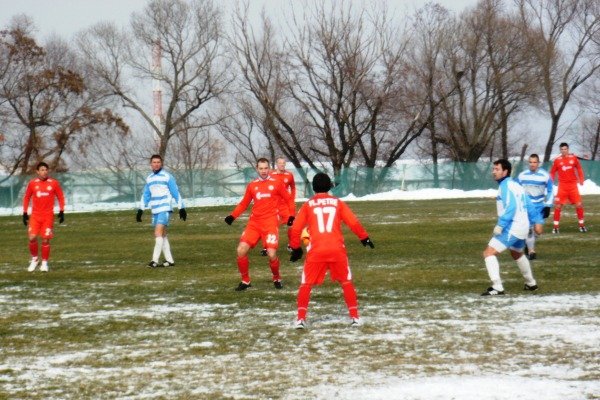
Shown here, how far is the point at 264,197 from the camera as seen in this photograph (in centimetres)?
1372

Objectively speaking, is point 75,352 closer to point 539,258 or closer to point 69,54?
point 539,258

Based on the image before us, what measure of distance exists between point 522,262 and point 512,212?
0.89 meters

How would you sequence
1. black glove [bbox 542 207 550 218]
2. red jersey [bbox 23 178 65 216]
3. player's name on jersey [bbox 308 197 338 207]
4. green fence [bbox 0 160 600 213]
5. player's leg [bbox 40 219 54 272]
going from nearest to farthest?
1. player's name on jersey [bbox 308 197 338 207]
2. black glove [bbox 542 207 550 218]
3. player's leg [bbox 40 219 54 272]
4. red jersey [bbox 23 178 65 216]
5. green fence [bbox 0 160 600 213]

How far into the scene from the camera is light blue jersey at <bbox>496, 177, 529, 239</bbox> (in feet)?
38.5

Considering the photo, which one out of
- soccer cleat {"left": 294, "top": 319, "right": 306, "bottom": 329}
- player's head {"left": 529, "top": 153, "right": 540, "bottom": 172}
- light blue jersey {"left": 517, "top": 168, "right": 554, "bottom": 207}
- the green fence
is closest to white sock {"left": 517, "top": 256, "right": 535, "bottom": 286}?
soccer cleat {"left": 294, "top": 319, "right": 306, "bottom": 329}

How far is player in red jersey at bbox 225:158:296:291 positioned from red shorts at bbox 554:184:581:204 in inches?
462

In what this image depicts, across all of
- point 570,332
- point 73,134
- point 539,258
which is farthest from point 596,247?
point 73,134

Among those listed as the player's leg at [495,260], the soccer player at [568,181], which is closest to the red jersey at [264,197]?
the player's leg at [495,260]

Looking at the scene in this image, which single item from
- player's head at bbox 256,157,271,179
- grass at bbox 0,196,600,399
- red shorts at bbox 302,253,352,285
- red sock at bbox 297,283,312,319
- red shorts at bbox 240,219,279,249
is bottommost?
grass at bbox 0,196,600,399

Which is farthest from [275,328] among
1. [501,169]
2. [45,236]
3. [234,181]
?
[234,181]

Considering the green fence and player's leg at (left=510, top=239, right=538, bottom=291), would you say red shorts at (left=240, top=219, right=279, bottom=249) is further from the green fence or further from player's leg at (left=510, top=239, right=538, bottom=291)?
the green fence

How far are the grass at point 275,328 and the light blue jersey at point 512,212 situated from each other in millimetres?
821

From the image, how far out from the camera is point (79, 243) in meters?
24.7

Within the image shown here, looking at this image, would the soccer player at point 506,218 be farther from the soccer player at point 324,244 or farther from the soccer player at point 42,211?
the soccer player at point 42,211
